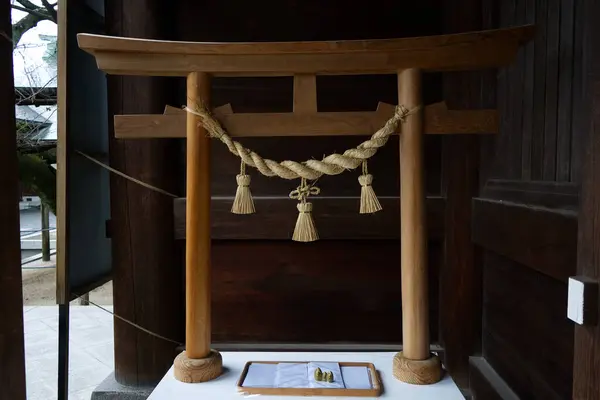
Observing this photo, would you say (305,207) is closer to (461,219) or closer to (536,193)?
(536,193)

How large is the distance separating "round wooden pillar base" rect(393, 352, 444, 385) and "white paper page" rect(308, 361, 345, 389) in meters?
0.23

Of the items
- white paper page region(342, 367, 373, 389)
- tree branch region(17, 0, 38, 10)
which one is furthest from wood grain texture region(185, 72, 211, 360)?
tree branch region(17, 0, 38, 10)

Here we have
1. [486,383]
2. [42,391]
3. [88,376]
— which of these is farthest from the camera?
[88,376]

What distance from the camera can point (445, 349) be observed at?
2521mm

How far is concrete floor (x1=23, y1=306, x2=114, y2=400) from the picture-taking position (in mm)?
3254

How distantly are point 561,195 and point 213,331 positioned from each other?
6.68 feet

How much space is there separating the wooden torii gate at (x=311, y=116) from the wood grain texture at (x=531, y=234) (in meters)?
0.40

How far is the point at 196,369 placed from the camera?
1.66 m

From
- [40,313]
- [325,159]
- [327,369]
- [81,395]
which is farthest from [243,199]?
[40,313]

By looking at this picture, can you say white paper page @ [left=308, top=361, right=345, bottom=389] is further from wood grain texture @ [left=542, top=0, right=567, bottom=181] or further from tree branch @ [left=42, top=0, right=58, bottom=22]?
tree branch @ [left=42, top=0, right=58, bottom=22]

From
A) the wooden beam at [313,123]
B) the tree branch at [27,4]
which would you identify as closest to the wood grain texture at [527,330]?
the wooden beam at [313,123]

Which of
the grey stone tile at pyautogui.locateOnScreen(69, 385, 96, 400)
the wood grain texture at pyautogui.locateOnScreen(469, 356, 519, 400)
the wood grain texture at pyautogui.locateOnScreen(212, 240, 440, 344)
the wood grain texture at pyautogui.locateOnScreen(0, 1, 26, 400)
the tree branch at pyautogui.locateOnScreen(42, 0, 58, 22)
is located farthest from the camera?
the tree branch at pyautogui.locateOnScreen(42, 0, 58, 22)

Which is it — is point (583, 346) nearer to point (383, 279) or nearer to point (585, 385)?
point (585, 385)

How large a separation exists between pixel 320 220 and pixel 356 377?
3.39 feet
